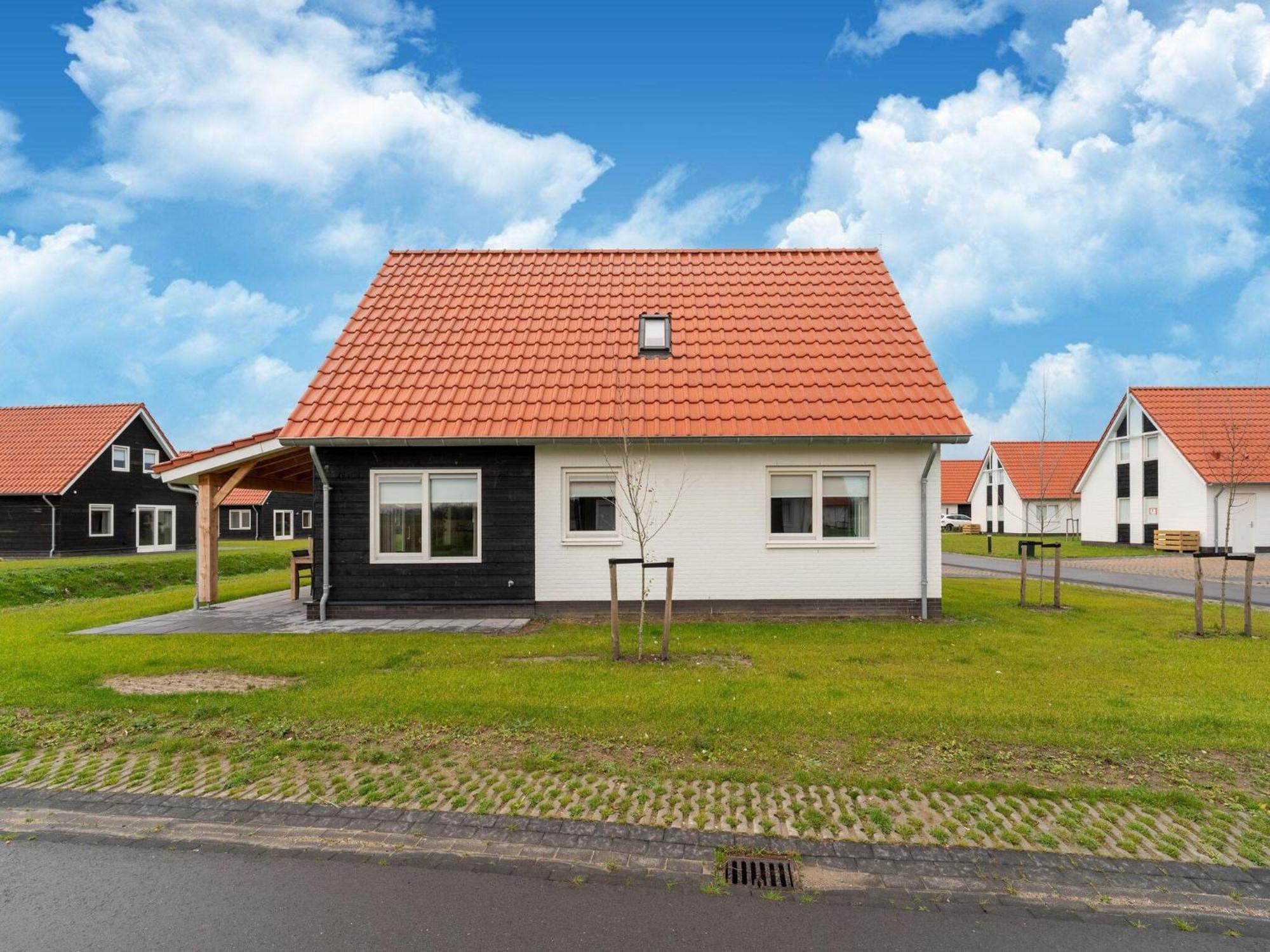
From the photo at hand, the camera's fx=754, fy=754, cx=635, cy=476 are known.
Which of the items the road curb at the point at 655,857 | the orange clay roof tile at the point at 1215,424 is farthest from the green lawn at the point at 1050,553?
the road curb at the point at 655,857

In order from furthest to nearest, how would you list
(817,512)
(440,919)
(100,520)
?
(100,520) → (817,512) → (440,919)

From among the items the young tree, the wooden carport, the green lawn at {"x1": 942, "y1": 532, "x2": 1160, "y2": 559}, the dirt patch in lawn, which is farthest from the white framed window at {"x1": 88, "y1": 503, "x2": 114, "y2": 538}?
the green lawn at {"x1": 942, "y1": 532, "x2": 1160, "y2": 559}

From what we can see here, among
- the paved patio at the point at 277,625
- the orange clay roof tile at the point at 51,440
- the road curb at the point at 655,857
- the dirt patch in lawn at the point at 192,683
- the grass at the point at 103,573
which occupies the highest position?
the orange clay roof tile at the point at 51,440

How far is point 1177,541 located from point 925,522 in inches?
1077

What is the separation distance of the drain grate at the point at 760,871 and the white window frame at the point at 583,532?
8388 millimetres

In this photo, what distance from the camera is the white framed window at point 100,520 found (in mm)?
33844

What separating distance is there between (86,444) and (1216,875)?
41.4m

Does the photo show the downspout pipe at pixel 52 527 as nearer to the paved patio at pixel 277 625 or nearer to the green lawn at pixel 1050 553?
the paved patio at pixel 277 625

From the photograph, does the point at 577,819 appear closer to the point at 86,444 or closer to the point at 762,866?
the point at 762,866

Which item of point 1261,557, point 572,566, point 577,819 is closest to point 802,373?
point 572,566

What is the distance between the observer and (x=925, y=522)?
487 inches

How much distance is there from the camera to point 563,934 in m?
3.41

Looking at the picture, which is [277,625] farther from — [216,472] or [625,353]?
[625,353]

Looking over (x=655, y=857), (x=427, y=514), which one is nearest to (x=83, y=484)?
(x=427, y=514)
